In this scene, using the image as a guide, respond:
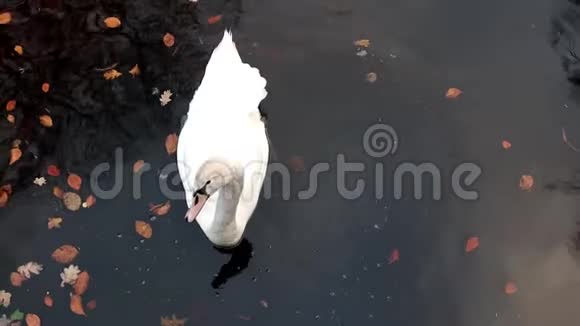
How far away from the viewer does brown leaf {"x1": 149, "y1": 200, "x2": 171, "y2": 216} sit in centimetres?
578

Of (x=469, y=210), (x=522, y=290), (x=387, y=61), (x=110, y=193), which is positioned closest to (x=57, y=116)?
(x=110, y=193)

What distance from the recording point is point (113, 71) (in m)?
6.54

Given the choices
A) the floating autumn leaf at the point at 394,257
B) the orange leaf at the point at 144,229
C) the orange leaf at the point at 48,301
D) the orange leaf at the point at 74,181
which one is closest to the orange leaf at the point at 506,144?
the floating autumn leaf at the point at 394,257

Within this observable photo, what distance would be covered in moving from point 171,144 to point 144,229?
0.85 metres

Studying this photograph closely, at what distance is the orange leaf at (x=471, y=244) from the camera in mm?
5812

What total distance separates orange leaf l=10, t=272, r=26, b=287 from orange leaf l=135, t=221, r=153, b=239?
39.7 inches

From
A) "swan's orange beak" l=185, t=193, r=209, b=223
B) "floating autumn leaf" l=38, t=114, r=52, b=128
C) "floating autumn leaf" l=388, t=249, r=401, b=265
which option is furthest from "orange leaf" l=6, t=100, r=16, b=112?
"floating autumn leaf" l=388, t=249, r=401, b=265

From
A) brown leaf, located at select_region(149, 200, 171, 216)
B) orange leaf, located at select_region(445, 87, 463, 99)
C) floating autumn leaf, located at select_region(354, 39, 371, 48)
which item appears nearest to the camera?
brown leaf, located at select_region(149, 200, 171, 216)

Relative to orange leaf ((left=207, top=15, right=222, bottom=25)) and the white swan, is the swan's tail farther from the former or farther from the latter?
orange leaf ((left=207, top=15, right=222, bottom=25))

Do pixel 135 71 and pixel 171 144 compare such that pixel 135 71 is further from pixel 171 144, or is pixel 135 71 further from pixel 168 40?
pixel 171 144

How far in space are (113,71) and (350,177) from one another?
2.53 meters

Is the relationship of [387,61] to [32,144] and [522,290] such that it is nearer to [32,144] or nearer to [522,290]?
[522,290]

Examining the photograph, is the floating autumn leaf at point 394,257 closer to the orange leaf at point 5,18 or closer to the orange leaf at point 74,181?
the orange leaf at point 74,181

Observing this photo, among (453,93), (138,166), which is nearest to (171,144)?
(138,166)
